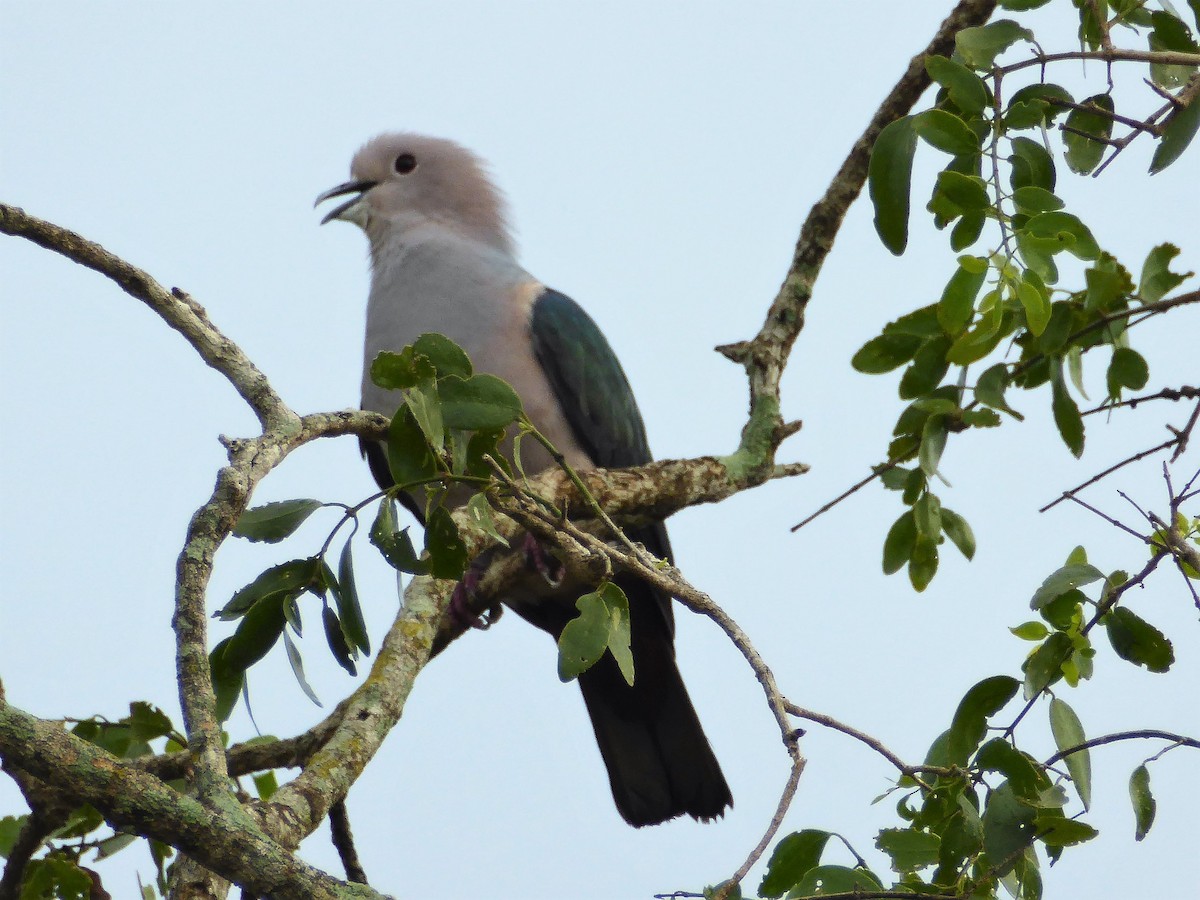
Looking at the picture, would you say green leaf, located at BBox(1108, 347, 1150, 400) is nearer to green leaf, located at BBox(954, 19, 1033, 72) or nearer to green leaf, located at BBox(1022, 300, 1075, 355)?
green leaf, located at BBox(1022, 300, 1075, 355)

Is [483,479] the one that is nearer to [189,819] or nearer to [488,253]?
[189,819]

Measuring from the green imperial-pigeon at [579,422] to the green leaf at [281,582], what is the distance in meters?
2.29

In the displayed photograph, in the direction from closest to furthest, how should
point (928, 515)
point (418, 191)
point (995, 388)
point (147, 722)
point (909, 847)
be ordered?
point (909, 847)
point (995, 388)
point (928, 515)
point (147, 722)
point (418, 191)

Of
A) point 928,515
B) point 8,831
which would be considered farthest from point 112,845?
point 928,515

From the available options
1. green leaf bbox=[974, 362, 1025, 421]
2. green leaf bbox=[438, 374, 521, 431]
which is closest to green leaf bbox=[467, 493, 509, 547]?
green leaf bbox=[438, 374, 521, 431]

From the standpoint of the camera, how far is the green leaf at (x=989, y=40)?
7.50 feet

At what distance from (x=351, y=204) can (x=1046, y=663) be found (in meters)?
3.98

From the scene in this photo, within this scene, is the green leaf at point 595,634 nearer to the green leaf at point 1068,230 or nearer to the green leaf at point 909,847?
the green leaf at point 909,847

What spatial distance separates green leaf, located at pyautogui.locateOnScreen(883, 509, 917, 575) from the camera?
9.23 feet

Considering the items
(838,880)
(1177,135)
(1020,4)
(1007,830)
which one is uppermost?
(1020,4)

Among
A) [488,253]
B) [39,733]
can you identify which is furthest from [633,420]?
[39,733]

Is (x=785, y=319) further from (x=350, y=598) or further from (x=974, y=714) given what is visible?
(x=350, y=598)

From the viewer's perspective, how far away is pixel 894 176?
227cm

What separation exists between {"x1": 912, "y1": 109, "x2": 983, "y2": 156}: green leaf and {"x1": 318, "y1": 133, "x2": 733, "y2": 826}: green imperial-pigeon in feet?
7.87
